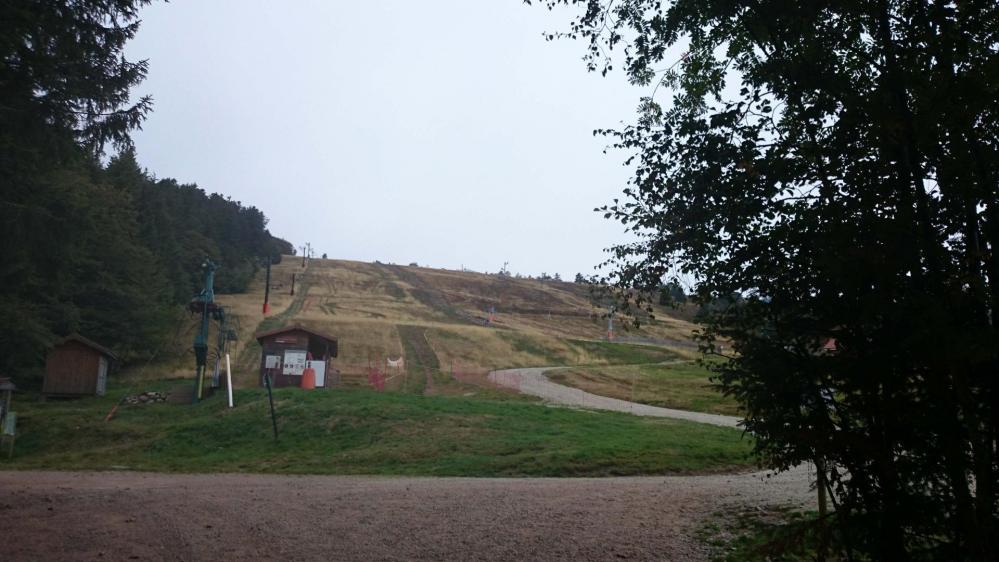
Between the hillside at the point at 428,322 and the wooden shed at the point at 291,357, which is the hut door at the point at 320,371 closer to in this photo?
the wooden shed at the point at 291,357

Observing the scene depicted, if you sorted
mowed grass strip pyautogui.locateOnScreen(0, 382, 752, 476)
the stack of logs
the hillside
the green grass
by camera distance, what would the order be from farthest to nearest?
1. the hillside
2. the stack of logs
3. mowed grass strip pyautogui.locateOnScreen(0, 382, 752, 476)
4. the green grass

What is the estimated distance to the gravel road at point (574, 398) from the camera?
29906 mm

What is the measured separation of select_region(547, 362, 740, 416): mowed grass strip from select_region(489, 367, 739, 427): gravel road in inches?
47.8

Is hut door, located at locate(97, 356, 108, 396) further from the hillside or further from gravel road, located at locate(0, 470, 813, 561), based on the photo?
gravel road, located at locate(0, 470, 813, 561)

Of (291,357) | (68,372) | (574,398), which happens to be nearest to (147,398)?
(68,372)

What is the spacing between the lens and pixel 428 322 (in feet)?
242

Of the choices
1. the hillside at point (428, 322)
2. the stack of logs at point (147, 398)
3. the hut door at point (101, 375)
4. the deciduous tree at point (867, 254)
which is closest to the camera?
the deciduous tree at point (867, 254)

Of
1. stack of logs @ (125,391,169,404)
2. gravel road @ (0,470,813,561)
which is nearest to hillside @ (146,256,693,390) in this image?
stack of logs @ (125,391,169,404)

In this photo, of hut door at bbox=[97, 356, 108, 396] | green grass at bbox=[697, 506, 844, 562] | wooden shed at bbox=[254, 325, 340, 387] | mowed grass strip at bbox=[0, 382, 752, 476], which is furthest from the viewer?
A: wooden shed at bbox=[254, 325, 340, 387]

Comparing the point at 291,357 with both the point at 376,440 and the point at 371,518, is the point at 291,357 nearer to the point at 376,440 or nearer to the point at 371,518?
the point at 376,440

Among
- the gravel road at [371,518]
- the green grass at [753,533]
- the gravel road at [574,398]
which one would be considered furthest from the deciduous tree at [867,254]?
the gravel road at [574,398]

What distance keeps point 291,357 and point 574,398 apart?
15056 mm

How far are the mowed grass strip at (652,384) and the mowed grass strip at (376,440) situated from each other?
35.5 ft

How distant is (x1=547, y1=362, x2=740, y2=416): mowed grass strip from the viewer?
35.6 meters
